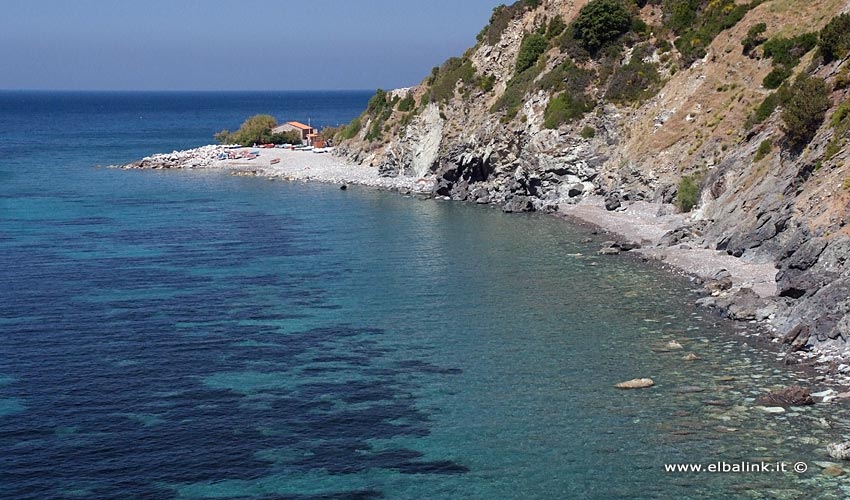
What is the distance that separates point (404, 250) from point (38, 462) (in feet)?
122

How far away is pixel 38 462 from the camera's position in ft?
97.4

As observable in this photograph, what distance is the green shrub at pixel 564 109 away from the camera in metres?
85.5

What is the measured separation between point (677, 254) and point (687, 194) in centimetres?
1159

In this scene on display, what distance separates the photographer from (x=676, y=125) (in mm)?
→ 76188

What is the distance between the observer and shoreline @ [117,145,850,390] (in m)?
39.0

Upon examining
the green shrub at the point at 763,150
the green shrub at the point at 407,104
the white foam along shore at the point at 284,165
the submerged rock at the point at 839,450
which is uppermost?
the green shrub at the point at 407,104

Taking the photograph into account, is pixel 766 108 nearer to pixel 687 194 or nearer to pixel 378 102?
pixel 687 194

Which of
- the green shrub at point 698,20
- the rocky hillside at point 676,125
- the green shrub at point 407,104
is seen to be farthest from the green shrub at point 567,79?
the green shrub at point 407,104

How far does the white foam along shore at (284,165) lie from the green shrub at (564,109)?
1504cm

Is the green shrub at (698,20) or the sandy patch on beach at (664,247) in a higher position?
the green shrub at (698,20)

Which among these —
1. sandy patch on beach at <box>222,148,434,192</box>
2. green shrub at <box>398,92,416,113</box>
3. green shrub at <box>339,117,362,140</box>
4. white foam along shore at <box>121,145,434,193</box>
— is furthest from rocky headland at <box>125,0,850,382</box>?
green shrub at <box>339,117,362,140</box>

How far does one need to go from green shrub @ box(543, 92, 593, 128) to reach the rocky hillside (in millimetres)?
153

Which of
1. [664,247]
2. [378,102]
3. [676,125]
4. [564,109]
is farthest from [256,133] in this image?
[664,247]

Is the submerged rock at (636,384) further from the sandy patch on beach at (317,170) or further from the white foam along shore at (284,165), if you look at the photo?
the sandy patch on beach at (317,170)
